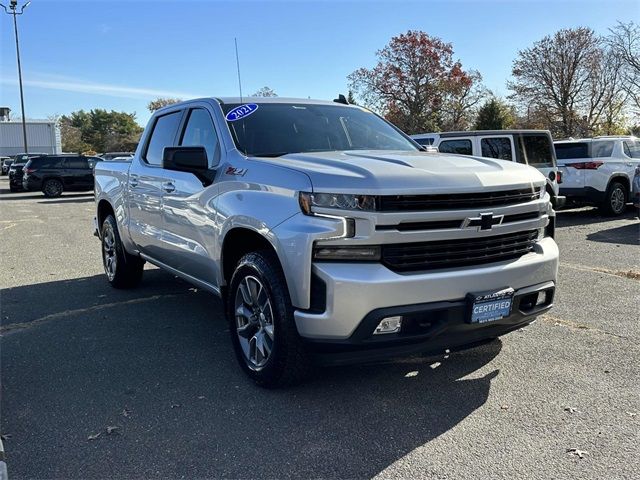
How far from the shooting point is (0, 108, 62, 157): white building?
5497 centimetres

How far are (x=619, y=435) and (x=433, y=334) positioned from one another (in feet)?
3.71

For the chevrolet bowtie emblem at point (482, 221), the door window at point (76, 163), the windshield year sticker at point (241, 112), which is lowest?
the chevrolet bowtie emblem at point (482, 221)

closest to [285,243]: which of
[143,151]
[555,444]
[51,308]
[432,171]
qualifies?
[432,171]

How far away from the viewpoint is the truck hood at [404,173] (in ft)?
10.4

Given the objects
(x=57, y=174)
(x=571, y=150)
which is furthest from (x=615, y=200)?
(x=57, y=174)

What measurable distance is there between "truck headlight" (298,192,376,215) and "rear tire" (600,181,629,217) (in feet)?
36.7

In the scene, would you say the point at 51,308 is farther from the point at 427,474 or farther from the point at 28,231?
the point at 28,231

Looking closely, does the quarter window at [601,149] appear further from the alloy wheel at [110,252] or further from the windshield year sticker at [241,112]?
the alloy wheel at [110,252]

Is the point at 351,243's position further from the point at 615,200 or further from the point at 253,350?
the point at 615,200

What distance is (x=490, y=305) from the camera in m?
3.34

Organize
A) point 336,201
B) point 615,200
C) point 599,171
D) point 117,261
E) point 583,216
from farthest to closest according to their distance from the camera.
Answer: point 583,216, point 615,200, point 599,171, point 117,261, point 336,201

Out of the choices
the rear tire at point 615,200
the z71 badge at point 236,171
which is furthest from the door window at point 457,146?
the z71 badge at point 236,171

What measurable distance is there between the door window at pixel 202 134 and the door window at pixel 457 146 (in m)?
7.95

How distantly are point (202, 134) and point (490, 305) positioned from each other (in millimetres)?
2747
